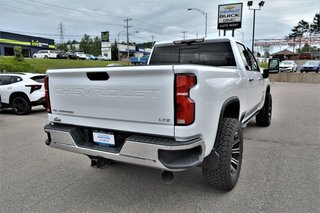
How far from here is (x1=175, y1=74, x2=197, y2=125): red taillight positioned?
238 cm

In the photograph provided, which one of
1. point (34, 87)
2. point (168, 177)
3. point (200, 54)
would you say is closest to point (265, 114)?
point (200, 54)

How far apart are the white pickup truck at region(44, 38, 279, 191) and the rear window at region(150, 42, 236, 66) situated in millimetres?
832

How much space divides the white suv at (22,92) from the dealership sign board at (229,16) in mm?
26144

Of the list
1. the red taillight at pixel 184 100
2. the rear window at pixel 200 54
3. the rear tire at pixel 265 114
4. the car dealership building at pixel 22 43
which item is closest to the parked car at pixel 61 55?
the car dealership building at pixel 22 43

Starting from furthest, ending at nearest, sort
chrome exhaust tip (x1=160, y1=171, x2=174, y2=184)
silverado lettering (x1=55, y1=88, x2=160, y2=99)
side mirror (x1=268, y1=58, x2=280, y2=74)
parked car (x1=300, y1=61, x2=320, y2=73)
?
parked car (x1=300, y1=61, x2=320, y2=73) → side mirror (x1=268, y1=58, x2=280, y2=74) → chrome exhaust tip (x1=160, y1=171, x2=174, y2=184) → silverado lettering (x1=55, y1=88, x2=160, y2=99)

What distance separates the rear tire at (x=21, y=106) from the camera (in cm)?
936

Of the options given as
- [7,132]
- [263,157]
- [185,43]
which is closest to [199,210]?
[263,157]

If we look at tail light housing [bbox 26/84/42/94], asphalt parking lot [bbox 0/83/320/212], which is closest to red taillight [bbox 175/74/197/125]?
asphalt parking lot [bbox 0/83/320/212]

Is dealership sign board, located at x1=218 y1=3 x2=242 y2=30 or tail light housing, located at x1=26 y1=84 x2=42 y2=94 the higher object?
dealership sign board, located at x1=218 y1=3 x2=242 y2=30

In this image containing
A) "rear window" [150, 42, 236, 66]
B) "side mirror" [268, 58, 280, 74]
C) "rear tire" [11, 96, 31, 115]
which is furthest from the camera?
"rear tire" [11, 96, 31, 115]

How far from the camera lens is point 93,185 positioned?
355cm

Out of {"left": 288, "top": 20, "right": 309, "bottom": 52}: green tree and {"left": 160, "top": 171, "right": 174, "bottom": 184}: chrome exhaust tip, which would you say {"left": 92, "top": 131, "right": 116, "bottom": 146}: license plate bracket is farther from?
{"left": 288, "top": 20, "right": 309, "bottom": 52}: green tree

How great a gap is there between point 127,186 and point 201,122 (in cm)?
154

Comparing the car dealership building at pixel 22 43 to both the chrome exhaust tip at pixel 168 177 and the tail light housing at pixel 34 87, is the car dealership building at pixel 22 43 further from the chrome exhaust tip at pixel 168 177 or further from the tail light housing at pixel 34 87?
the chrome exhaust tip at pixel 168 177
